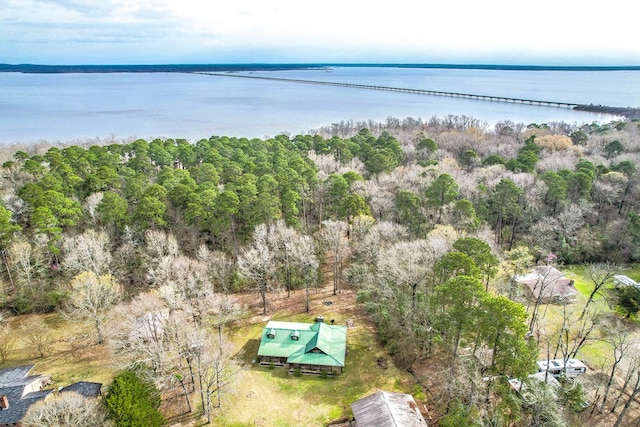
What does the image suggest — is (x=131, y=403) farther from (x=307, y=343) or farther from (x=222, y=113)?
(x=222, y=113)

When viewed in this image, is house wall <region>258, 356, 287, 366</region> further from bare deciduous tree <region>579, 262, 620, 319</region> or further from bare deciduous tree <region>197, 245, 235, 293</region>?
bare deciduous tree <region>579, 262, 620, 319</region>

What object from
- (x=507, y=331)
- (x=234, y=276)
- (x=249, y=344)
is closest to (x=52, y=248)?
(x=234, y=276)

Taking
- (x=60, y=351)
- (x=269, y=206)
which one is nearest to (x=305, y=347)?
(x=269, y=206)

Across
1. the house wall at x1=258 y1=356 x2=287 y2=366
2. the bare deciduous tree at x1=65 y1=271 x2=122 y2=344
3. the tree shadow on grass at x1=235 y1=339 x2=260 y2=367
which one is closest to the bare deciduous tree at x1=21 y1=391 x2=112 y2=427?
the bare deciduous tree at x1=65 y1=271 x2=122 y2=344

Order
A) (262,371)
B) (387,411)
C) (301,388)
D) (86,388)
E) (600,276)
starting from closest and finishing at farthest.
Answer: (387,411)
(86,388)
(301,388)
(262,371)
(600,276)

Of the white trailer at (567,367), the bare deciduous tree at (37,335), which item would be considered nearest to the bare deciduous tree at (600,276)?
the white trailer at (567,367)

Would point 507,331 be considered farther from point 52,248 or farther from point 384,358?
point 52,248
